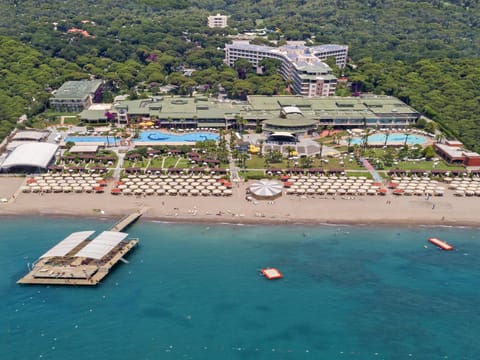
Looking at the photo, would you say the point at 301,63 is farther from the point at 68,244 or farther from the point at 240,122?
the point at 68,244

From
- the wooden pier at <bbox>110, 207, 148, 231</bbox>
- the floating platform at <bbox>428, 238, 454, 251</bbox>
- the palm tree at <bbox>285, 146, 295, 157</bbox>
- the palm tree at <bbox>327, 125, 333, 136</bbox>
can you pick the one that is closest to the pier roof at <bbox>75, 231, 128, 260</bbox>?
the wooden pier at <bbox>110, 207, 148, 231</bbox>

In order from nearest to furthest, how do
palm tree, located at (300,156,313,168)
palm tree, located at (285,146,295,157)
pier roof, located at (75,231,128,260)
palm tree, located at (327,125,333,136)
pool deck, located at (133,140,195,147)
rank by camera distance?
pier roof, located at (75,231,128,260)
palm tree, located at (300,156,313,168)
palm tree, located at (285,146,295,157)
pool deck, located at (133,140,195,147)
palm tree, located at (327,125,333,136)

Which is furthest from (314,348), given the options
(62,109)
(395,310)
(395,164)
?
(62,109)

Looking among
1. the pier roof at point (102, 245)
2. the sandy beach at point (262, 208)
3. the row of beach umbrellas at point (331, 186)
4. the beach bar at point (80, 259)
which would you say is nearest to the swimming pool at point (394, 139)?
the row of beach umbrellas at point (331, 186)

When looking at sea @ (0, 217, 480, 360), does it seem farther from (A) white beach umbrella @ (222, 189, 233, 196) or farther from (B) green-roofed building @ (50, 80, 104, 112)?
(B) green-roofed building @ (50, 80, 104, 112)

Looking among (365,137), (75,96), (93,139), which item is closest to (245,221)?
(365,137)

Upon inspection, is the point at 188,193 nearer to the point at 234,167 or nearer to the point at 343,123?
the point at 234,167

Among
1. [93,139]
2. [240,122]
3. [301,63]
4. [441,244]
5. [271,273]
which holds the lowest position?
[271,273]

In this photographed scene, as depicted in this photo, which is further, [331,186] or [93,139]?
[93,139]
